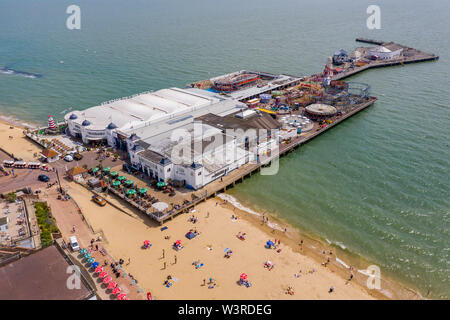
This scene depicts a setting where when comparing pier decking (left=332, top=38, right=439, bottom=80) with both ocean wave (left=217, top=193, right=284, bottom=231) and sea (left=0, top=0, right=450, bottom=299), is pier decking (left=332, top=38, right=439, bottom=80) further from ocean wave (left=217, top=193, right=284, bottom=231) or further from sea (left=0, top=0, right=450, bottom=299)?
ocean wave (left=217, top=193, right=284, bottom=231)

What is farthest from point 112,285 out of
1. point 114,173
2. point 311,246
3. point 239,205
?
point 311,246

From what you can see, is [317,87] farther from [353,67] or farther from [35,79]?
[35,79]

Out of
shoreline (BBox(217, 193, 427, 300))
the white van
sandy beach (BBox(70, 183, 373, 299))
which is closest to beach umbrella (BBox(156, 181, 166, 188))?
sandy beach (BBox(70, 183, 373, 299))

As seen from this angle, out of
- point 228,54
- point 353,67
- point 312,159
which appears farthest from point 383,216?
point 228,54

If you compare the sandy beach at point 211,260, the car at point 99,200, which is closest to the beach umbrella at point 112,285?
the sandy beach at point 211,260

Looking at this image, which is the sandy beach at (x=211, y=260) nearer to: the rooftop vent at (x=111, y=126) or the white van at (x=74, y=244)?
the white van at (x=74, y=244)

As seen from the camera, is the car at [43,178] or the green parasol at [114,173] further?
the green parasol at [114,173]
